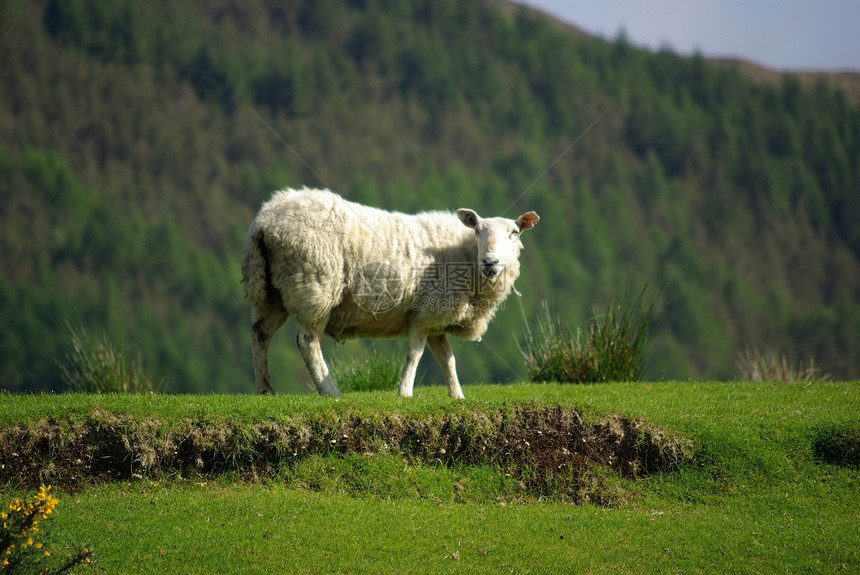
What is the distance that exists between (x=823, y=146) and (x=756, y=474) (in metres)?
78.0

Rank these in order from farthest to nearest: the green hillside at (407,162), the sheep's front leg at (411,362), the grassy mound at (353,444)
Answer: the green hillside at (407,162), the sheep's front leg at (411,362), the grassy mound at (353,444)

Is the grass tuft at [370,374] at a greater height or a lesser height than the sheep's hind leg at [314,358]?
lesser

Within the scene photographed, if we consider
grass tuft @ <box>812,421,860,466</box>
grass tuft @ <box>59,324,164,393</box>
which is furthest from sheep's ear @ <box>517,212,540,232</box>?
grass tuft @ <box>59,324,164,393</box>

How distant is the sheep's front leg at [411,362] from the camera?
9.18m

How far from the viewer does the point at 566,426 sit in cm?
820

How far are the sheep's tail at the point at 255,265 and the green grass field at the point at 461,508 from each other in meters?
1.36

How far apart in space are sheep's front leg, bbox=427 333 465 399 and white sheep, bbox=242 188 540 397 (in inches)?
0.6

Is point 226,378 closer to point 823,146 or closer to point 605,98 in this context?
point 605,98

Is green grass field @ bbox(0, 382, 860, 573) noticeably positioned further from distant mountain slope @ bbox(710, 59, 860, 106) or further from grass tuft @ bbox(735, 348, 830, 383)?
distant mountain slope @ bbox(710, 59, 860, 106)

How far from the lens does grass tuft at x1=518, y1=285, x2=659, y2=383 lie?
12055 millimetres

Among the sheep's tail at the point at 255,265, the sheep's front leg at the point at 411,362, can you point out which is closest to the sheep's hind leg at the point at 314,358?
the sheep's tail at the point at 255,265

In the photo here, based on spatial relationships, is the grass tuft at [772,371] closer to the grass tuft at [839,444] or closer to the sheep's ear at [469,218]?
the grass tuft at [839,444]

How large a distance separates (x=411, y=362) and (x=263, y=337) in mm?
1735

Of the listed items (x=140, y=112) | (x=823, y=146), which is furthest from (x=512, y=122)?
(x=140, y=112)
